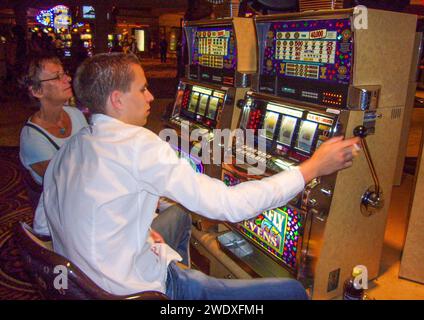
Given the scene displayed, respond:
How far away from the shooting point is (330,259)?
7.81 ft

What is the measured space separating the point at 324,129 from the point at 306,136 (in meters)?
0.14

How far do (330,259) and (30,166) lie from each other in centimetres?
187

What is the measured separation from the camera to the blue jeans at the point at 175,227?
7.09 ft

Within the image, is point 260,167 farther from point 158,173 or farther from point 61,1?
point 61,1

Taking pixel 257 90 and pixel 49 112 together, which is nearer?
pixel 49 112

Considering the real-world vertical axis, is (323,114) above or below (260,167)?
above

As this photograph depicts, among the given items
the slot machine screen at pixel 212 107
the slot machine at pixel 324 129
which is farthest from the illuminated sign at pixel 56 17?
the slot machine at pixel 324 129

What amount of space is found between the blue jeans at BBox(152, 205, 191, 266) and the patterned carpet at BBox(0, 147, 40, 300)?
0.76 m

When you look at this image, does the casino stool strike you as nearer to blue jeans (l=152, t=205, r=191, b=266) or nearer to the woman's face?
blue jeans (l=152, t=205, r=191, b=266)

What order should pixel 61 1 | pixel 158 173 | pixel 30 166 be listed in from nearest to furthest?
1. pixel 158 173
2. pixel 30 166
3. pixel 61 1

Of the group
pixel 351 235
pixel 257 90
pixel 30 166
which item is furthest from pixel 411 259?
pixel 30 166

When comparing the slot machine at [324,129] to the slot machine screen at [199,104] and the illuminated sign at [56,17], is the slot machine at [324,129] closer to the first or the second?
the slot machine screen at [199,104]

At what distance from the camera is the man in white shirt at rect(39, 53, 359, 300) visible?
1474mm
